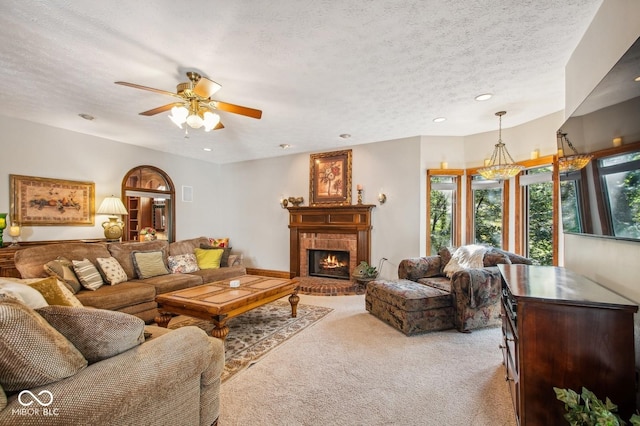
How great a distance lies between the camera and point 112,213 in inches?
178

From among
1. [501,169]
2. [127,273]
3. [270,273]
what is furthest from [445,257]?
[127,273]

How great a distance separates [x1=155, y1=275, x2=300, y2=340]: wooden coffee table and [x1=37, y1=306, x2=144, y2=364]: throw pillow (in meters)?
1.27

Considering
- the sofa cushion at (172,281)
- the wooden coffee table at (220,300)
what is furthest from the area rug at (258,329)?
the sofa cushion at (172,281)

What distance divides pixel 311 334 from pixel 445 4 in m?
3.10

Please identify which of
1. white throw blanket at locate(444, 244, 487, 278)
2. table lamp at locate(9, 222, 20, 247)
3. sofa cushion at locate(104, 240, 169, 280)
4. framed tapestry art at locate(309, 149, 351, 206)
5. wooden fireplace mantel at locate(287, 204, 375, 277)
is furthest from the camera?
framed tapestry art at locate(309, 149, 351, 206)

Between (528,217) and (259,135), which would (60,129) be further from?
(528,217)

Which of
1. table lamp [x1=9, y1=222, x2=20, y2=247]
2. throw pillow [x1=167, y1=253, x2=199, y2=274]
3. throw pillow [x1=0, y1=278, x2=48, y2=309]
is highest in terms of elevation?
table lamp [x1=9, y1=222, x2=20, y2=247]

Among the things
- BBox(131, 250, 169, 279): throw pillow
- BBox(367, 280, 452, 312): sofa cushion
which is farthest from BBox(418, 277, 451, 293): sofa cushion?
BBox(131, 250, 169, 279): throw pillow

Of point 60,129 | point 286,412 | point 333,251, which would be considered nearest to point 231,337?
point 286,412

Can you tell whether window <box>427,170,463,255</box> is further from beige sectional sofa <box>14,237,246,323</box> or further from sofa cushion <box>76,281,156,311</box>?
sofa cushion <box>76,281,156,311</box>

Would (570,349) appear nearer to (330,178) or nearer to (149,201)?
(330,178)

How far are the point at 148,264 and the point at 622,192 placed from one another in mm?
4760

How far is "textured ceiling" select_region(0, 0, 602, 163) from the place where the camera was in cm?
193

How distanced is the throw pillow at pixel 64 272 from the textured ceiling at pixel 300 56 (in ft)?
6.19
